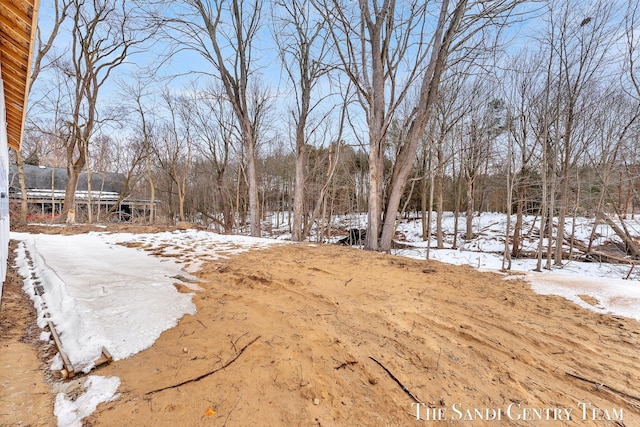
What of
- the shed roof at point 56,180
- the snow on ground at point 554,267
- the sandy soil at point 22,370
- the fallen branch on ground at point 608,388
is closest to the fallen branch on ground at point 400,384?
the fallen branch on ground at point 608,388

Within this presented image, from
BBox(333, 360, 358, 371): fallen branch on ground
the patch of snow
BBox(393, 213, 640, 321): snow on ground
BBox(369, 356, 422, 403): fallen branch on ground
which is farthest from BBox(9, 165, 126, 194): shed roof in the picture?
BBox(369, 356, 422, 403): fallen branch on ground

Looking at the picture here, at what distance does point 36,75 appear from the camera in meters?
11.7

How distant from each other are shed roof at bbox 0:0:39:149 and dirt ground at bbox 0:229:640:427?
Answer: 282 cm

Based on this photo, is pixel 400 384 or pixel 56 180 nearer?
pixel 400 384

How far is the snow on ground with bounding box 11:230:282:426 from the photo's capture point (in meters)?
1.97

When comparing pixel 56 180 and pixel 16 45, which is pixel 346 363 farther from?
pixel 56 180

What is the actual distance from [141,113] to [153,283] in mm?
18626

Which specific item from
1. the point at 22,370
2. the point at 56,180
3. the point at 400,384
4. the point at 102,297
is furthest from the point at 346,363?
the point at 56,180

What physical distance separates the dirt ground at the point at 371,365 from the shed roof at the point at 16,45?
111 inches

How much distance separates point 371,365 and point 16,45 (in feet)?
16.3

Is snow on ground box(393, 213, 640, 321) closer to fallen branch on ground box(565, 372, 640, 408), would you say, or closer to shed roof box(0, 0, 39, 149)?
fallen branch on ground box(565, 372, 640, 408)

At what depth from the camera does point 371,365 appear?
200 cm

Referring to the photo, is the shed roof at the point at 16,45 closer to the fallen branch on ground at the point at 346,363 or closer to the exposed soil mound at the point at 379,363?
the exposed soil mound at the point at 379,363

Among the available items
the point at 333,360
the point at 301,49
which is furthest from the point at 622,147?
the point at 333,360
